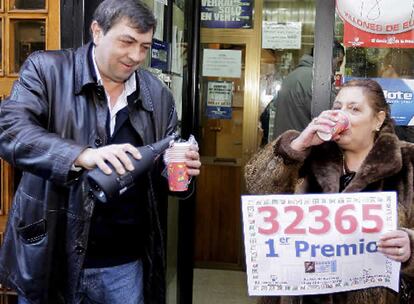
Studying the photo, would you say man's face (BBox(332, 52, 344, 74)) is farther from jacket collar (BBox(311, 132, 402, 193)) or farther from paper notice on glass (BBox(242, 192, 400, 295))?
paper notice on glass (BBox(242, 192, 400, 295))

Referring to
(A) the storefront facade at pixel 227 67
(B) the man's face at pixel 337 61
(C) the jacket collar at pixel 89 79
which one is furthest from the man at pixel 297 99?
(C) the jacket collar at pixel 89 79

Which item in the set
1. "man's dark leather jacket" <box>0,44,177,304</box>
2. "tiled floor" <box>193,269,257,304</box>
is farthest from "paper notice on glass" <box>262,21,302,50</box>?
"man's dark leather jacket" <box>0,44,177,304</box>

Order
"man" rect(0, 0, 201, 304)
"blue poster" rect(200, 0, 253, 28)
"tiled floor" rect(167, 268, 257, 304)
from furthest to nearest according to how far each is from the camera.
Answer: "blue poster" rect(200, 0, 253, 28) < "tiled floor" rect(167, 268, 257, 304) < "man" rect(0, 0, 201, 304)

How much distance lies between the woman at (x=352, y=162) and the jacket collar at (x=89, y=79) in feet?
1.71

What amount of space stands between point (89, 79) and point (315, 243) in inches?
39.4

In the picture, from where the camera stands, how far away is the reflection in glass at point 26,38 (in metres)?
2.63

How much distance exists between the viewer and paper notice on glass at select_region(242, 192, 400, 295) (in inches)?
→ 73.5

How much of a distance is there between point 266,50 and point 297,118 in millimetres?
1184

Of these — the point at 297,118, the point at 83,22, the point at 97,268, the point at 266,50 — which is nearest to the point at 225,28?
the point at 266,50

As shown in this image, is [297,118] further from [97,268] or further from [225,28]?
[97,268]

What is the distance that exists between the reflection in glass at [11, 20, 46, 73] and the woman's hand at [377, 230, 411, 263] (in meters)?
1.84

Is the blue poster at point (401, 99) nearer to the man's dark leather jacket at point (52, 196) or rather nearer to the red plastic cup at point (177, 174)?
the red plastic cup at point (177, 174)

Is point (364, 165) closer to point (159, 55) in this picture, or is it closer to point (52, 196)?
point (52, 196)

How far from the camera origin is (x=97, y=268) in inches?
78.9
